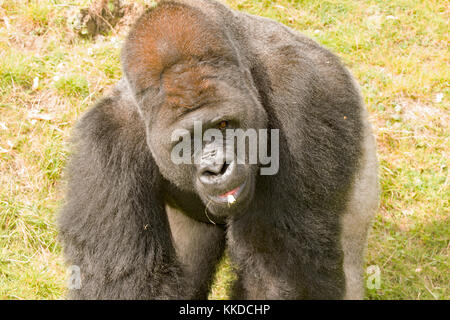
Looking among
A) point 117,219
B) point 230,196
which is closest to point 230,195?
point 230,196

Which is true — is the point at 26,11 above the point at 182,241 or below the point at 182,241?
above

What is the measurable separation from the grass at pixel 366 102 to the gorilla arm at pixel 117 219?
83 centimetres

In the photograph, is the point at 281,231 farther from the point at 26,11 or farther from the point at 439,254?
the point at 26,11

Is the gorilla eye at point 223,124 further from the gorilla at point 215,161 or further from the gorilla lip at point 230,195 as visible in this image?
the gorilla lip at point 230,195

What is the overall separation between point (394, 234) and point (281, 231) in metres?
1.82

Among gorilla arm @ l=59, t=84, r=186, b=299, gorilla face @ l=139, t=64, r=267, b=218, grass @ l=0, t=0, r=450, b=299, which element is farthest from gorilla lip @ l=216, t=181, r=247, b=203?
grass @ l=0, t=0, r=450, b=299

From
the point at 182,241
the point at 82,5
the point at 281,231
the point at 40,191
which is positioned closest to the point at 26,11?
the point at 82,5

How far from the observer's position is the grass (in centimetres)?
513

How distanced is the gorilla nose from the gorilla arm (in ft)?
1.65

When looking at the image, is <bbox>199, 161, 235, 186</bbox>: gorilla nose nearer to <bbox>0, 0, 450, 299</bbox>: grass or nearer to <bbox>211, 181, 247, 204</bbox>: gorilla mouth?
<bbox>211, 181, 247, 204</bbox>: gorilla mouth

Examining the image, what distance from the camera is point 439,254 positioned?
16.9 ft

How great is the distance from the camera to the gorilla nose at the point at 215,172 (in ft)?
11.5

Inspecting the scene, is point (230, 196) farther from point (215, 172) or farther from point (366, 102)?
point (366, 102)

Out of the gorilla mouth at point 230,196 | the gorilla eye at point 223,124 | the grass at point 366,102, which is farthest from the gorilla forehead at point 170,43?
the grass at point 366,102
